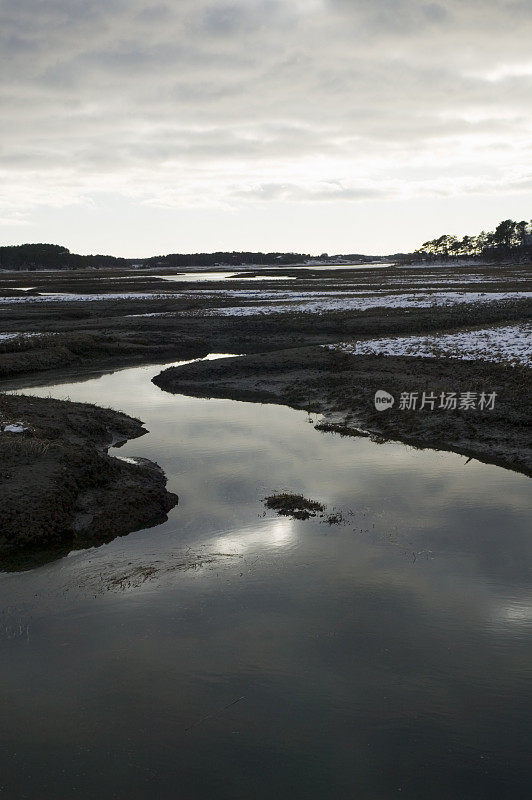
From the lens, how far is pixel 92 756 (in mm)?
7031

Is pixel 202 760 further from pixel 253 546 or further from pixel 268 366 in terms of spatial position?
pixel 268 366

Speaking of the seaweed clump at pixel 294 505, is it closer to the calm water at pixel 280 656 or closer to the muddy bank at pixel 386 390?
the calm water at pixel 280 656

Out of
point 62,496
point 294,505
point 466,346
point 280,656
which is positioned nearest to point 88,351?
point 466,346

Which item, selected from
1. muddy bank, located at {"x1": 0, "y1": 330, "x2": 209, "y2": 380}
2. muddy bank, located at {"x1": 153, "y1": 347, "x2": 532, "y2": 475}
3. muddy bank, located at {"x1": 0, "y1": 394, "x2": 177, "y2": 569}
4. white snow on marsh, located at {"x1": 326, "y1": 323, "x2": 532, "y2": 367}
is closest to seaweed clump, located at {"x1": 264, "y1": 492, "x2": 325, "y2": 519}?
muddy bank, located at {"x1": 0, "y1": 394, "x2": 177, "y2": 569}

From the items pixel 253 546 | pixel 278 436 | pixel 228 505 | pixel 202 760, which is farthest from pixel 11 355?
pixel 202 760

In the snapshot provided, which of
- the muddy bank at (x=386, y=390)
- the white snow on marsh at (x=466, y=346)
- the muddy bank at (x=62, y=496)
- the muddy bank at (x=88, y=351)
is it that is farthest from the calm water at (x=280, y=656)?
the muddy bank at (x=88, y=351)

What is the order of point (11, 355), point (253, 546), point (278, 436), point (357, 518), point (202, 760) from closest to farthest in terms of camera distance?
point (202, 760) < point (253, 546) < point (357, 518) < point (278, 436) < point (11, 355)

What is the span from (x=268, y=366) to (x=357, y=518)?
17.6 meters

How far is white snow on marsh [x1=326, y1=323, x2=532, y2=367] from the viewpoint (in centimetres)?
2737

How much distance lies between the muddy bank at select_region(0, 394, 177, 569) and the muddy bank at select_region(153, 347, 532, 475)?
837 centimetres

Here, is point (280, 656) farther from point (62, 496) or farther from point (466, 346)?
point (466, 346)

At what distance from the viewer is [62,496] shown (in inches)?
518

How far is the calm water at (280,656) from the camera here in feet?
22.3

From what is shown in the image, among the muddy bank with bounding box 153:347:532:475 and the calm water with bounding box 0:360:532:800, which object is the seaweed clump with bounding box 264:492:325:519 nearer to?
the calm water with bounding box 0:360:532:800
